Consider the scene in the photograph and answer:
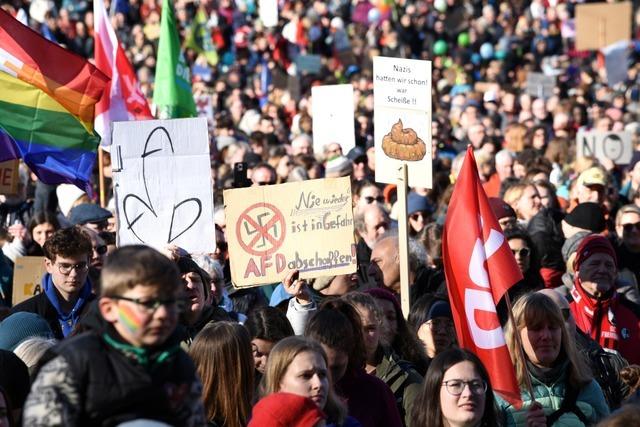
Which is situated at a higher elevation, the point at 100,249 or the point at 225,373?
the point at 100,249

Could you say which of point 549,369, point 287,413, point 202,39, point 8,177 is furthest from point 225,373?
point 202,39

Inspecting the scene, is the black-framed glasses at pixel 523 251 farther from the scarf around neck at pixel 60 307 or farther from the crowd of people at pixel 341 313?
the scarf around neck at pixel 60 307

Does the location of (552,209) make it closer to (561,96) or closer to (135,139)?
(135,139)

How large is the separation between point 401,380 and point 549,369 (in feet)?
2.09

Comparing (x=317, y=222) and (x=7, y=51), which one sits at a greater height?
(x=7, y=51)

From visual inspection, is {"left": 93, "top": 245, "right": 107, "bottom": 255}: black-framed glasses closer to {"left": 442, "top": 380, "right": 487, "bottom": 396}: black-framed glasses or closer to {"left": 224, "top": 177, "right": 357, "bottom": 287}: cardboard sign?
{"left": 224, "top": 177, "right": 357, "bottom": 287}: cardboard sign

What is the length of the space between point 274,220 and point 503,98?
39.2 ft

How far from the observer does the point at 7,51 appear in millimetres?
8422

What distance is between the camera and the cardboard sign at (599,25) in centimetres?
2455

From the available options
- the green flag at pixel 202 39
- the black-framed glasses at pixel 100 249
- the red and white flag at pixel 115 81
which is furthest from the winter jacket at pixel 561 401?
the green flag at pixel 202 39

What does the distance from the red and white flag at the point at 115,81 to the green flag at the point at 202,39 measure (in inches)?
492

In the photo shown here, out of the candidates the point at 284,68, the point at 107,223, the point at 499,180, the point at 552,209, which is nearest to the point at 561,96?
the point at 284,68

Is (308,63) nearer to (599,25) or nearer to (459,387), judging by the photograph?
(599,25)

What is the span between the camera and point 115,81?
37.1ft
